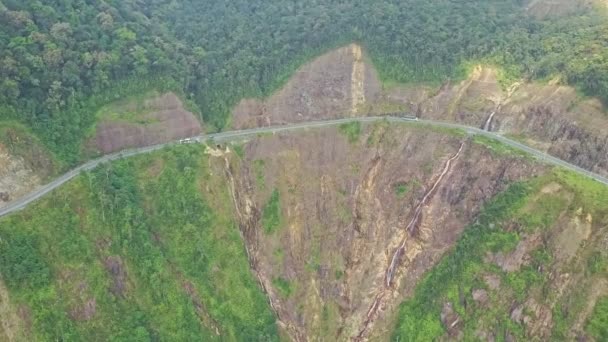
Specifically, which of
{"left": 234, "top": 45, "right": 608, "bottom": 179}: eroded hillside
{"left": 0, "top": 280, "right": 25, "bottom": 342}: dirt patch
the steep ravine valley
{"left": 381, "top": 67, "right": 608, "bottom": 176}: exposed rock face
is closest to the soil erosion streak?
the steep ravine valley

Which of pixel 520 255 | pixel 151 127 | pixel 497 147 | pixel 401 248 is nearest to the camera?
pixel 520 255

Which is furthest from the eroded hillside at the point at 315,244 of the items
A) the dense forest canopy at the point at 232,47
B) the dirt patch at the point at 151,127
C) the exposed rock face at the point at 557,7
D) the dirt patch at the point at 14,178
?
the exposed rock face at the point at 557,7

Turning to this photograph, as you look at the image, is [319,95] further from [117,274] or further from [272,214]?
[117,274]

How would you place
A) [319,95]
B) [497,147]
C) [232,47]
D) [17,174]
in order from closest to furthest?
[17,174] → [497,147] → [319,95] → [232,47]

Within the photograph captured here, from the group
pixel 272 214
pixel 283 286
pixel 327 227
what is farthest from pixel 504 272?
pixel 272 214

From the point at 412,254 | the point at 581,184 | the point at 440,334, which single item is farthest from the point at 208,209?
the point at 581,184

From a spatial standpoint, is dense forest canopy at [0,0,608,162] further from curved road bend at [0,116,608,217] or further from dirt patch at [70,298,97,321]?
dirt patch at [70,298,97,321]

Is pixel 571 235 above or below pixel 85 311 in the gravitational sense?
above
